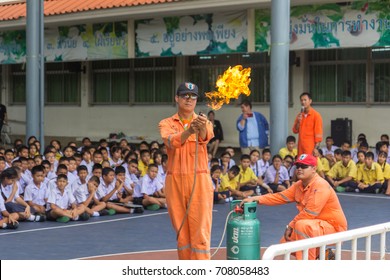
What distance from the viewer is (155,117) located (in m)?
23.9

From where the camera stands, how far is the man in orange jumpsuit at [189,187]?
8.11 metres

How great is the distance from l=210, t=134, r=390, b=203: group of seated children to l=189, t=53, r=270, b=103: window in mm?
4452

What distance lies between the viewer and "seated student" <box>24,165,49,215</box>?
13.4 meters

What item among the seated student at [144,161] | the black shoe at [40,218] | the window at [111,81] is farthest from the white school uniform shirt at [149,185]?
the window at [111,81]

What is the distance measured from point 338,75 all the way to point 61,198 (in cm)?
943

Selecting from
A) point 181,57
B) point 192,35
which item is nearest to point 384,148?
point 192,35

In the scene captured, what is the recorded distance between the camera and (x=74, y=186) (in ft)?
45.0

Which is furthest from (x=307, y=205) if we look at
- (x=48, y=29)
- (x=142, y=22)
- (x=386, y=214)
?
(x=48, y=29)

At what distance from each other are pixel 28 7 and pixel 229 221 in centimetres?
1188

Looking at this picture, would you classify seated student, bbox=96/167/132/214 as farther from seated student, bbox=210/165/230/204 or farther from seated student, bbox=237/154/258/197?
seated student, bbox=237/154/258/197

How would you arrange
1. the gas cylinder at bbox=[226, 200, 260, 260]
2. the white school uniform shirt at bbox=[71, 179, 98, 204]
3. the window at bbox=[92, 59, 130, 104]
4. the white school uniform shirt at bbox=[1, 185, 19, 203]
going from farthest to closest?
the window at bbox=[92, 59, 130, 104] → the white school uniform shirt at bbox=[71, 179, 98, 204] → the white school uniform shirt at bbox=[1, 185, 19, 203] → the gas cylinder at bbox=[226, 200, 260, 260]

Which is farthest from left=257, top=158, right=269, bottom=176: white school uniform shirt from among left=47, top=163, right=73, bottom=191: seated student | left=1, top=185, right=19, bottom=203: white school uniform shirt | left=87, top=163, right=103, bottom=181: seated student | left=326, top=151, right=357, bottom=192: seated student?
left=1, top=185, right=19, bottom=203: white school uniform shirt

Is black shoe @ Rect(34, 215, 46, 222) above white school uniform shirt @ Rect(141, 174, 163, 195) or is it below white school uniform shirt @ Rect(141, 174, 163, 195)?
below
